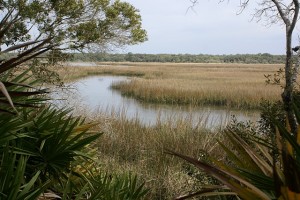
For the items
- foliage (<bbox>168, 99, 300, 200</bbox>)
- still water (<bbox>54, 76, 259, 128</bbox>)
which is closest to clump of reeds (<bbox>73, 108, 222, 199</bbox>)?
still water (<bbox>54, 76, 259, 128</bbox>)

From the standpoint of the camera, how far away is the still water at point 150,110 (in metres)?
9.69

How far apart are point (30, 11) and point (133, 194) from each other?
24.8 ft

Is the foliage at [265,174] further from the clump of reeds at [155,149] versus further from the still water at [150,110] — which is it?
the still water at [150,110]

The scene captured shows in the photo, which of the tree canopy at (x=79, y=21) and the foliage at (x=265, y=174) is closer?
the foliage at (x=265, y=174)

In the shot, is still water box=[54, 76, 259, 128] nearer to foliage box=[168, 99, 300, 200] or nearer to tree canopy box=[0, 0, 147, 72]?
tree canopy box=[0, 0, 147, 72]

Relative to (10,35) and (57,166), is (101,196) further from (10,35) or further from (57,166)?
(10,35)

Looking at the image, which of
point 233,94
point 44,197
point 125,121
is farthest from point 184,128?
point 233,94

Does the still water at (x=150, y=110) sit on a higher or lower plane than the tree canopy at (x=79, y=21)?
lower

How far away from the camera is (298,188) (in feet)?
3.31

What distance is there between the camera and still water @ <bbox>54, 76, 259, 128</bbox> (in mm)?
9688

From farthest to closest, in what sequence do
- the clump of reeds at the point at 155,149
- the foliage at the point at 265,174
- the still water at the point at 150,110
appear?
1. the still water at the point at 150,110
2. the clump of reeds at the point at 155,149
3. the foliage at the point at 265,174

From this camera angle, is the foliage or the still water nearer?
the foliage

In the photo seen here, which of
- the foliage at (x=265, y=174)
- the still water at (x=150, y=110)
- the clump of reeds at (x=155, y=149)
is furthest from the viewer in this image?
the still water at (x=150, y=110)

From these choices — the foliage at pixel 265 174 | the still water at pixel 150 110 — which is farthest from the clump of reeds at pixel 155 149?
the foliage at pixel 265 174
